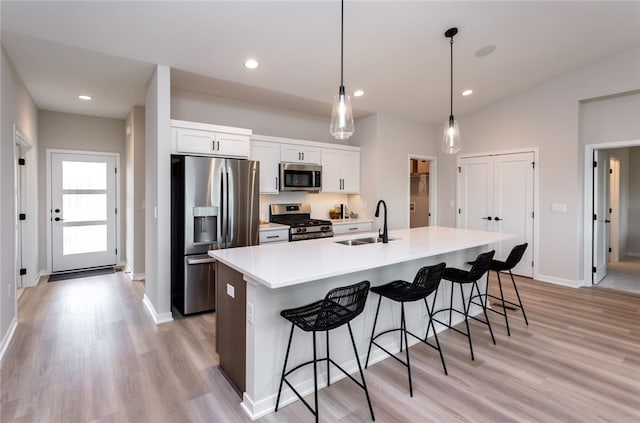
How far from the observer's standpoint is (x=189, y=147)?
3.73m

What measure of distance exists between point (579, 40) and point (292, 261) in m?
4.44

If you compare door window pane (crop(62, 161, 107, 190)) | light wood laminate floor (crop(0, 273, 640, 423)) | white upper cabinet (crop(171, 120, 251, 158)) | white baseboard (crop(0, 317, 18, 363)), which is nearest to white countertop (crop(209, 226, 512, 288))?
light wood laminate floor (crop(0, 273, 640, 423))

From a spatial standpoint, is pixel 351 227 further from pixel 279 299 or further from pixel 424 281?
pixel 279 299

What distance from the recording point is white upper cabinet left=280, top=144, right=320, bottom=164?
15.7 ft

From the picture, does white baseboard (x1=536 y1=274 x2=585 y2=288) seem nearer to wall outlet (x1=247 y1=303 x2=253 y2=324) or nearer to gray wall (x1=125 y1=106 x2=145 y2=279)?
wall outlet (x1=247 y1=303 x2=253 y2=324)

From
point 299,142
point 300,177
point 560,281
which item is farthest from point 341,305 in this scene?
point 560,281

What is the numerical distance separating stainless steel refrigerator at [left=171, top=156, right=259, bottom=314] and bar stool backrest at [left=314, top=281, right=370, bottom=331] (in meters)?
2.13

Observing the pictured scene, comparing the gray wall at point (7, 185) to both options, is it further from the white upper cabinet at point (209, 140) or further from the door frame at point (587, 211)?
the door frame at point (587, 211)

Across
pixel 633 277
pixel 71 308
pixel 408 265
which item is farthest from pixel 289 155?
pixel 633 277

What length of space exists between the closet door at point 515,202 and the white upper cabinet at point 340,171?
95.6 inches

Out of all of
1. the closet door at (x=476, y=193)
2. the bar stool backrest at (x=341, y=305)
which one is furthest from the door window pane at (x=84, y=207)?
the closet door at (x=476, y=193)

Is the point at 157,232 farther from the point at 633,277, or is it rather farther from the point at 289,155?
the point at 633,277

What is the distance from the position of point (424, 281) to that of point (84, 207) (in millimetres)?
5737

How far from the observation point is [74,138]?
17.5 feet
